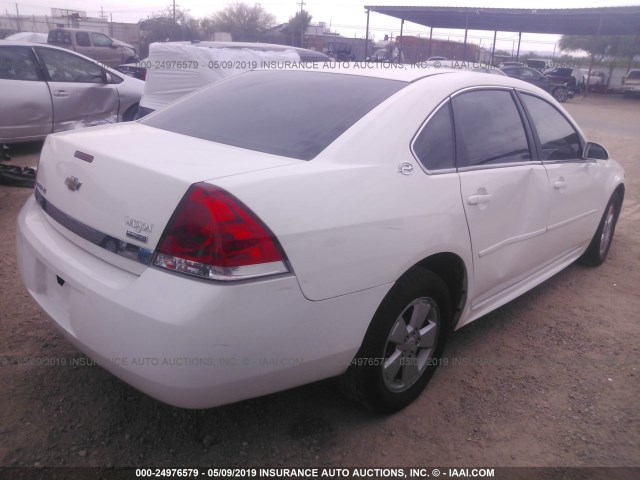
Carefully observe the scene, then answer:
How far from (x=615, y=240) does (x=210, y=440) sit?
4912mm

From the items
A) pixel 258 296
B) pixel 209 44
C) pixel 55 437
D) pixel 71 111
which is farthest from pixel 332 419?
pixel 209 44

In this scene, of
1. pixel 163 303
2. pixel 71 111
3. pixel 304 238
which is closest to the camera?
pixel 163 303

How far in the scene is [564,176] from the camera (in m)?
3.57

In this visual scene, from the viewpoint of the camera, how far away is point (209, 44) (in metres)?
8.48

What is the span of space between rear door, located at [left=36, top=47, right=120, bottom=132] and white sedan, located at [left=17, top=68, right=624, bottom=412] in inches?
202

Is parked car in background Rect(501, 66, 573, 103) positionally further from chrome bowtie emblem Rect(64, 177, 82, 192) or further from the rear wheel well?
chrome bowtie emblem Rect(64, 177, 82, 192)

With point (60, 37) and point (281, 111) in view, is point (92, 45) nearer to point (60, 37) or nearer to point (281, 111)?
point (60, 37)

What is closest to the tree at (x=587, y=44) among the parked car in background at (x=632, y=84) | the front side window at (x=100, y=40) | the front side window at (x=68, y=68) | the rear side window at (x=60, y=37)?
the parked car in background at (x=632, y=84)

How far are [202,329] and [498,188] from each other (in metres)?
1.81

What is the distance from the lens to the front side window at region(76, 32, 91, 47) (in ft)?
70.3

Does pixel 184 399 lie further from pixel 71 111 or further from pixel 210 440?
pixel 71 111

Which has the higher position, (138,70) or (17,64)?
(17,64)

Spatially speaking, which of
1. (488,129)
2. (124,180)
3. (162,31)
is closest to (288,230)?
(124,180)

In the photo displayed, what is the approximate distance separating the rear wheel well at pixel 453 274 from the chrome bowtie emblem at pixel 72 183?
4.81ft
